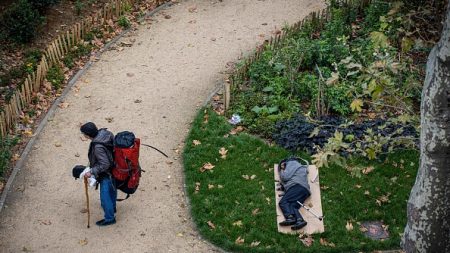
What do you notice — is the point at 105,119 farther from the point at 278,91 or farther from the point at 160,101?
the point at 278,91

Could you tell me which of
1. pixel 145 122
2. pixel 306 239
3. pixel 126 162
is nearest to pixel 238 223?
pixel 306 239

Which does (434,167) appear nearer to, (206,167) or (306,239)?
(306,239)

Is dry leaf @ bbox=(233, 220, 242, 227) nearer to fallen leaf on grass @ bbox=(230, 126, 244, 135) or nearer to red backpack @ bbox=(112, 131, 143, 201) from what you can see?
red backpack @ bbox=(112, 131, 143, 201)

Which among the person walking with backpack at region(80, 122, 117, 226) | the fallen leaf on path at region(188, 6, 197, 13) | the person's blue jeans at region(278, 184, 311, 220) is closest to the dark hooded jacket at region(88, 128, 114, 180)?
the person walking with backpack at region(80, 122, 117, 226)

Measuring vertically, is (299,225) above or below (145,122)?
below

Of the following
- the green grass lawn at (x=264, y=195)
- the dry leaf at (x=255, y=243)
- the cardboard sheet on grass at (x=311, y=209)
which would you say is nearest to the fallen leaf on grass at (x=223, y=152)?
the green grass lawn at (x=264, y=195)

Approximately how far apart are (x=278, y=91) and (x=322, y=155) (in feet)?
17.0

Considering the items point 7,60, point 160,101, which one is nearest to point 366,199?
point 160,101

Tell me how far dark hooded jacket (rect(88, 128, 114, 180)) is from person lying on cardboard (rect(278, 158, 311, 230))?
281 centimetres

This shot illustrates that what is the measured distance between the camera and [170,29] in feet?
53.5

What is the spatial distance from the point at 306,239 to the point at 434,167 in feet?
10.0

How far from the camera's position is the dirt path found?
34.8 feet

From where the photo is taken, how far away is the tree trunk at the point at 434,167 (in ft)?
24.4

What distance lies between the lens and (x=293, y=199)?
1073cm
